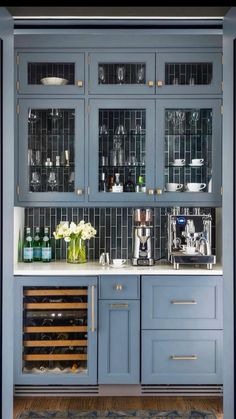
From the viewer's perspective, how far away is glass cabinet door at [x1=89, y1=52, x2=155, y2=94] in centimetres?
375

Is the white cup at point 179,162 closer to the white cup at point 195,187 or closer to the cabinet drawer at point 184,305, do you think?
the white cup at point 195,187

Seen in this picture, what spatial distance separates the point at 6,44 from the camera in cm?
197

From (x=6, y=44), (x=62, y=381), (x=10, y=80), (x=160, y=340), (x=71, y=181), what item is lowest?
(x=62, y=381)

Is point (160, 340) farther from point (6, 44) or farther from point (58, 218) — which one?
point (6, 44)

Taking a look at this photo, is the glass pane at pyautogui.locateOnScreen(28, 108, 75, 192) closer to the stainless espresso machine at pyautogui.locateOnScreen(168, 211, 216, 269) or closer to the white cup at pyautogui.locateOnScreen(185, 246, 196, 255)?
the stainless espresso machine at pyautogui.locateOnScreen(168, 211, 216, 269)

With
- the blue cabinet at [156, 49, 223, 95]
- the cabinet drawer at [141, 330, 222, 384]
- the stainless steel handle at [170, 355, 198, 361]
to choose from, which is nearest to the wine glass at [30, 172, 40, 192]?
the blue cabinet at [156, 49, 223, 95]

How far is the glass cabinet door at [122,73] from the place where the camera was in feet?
12.3

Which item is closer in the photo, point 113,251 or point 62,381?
point 62,381

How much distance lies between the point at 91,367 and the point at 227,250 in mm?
1906

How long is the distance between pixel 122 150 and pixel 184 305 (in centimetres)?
114

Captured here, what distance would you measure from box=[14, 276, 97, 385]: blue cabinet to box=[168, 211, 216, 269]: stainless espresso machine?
0.71 meters

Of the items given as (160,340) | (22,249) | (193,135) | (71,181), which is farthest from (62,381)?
(193,135)

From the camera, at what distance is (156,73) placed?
3754 millimetres

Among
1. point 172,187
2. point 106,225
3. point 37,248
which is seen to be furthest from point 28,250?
point 172,187
